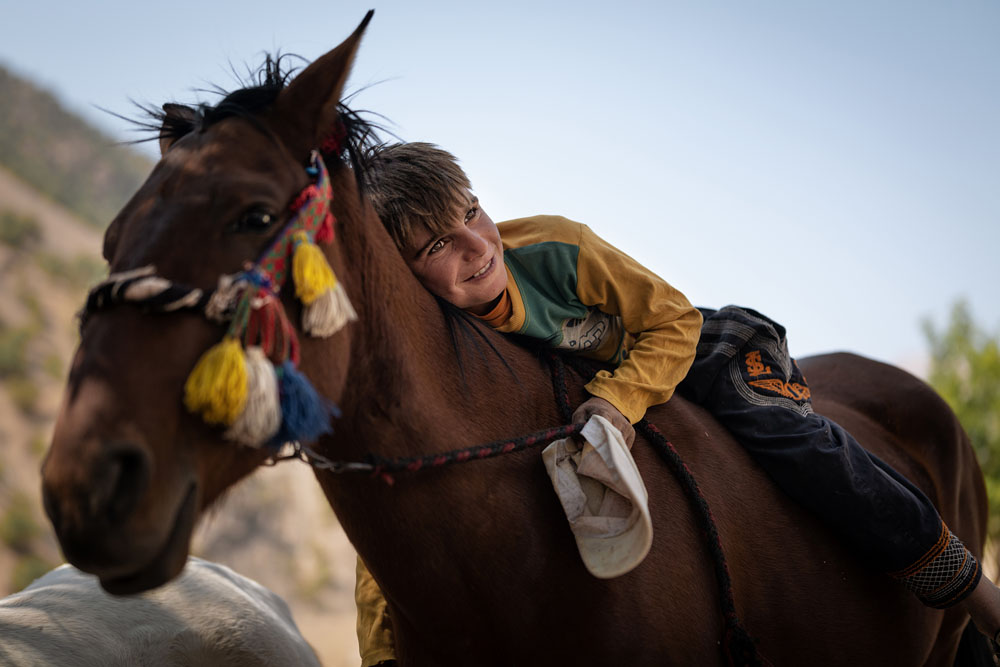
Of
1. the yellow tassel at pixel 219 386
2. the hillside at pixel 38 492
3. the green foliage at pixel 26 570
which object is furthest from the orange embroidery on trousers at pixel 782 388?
the green foliage at pixel 26 570

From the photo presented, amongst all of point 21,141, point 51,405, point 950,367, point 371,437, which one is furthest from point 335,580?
point 21,141

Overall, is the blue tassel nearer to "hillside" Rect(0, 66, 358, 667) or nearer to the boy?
the boy

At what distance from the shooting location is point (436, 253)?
2072 mm

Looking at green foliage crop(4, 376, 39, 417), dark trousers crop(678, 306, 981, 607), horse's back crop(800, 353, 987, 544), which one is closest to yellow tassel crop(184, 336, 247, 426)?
dark trousers crop(678, 306, 981, 607)

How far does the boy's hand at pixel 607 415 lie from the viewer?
190 centimetres

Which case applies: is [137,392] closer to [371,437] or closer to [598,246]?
[371,437]

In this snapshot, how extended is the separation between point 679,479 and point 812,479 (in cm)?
53

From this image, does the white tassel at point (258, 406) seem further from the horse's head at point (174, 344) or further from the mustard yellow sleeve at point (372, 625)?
the mustard yellow sleeve at point (372, 625)

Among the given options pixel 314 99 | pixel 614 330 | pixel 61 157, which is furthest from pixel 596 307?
pixel 61 157

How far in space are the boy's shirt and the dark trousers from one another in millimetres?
413

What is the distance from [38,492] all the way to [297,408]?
14145 millimetres

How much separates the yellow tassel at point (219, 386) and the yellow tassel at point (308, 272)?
0.63 feet

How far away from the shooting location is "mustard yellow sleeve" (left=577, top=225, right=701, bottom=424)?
207cm

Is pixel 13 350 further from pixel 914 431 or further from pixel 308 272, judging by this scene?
pixel 914 431
